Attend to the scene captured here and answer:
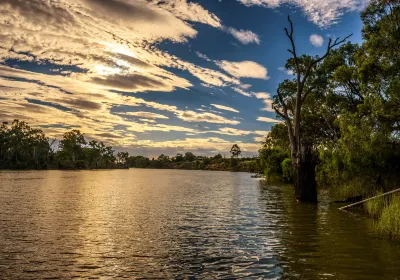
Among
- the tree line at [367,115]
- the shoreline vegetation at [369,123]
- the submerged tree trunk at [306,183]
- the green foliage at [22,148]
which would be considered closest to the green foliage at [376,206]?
the shoreline vegetation at [369,123]

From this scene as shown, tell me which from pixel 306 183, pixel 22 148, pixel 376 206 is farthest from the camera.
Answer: pixel 22 148

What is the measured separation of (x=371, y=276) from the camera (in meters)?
9.36

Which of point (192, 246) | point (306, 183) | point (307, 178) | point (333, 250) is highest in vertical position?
point (307, 178)

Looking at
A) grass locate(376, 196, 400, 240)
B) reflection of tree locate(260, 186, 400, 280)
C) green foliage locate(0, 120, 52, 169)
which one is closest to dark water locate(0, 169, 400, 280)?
reflection of tree locate(260, 186, 400, 280)

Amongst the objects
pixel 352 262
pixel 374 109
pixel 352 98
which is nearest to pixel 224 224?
pixel 352 262

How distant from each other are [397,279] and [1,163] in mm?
160510

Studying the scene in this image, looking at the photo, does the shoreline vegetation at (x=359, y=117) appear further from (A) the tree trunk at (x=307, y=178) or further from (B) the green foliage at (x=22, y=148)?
(B) the green foliage at (x=22, y=148)

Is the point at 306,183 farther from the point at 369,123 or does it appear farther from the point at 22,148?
the point at 22,148

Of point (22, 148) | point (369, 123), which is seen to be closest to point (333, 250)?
point (369, 123)

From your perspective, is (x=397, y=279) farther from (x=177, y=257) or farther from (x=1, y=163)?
(x=1, y=163)

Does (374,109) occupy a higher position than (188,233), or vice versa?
(374,109)

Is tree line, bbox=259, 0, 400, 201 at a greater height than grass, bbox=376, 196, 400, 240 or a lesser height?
greater

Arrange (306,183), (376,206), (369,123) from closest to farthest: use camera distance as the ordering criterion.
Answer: (376,206) → (369,123) → (306,183)

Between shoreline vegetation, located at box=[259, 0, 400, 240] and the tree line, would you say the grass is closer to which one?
shoreline vegetation, located at box=[259, 0, 400, 240]
